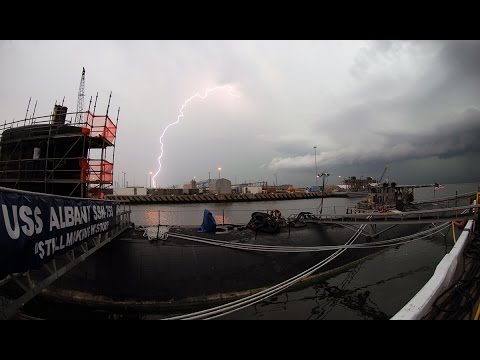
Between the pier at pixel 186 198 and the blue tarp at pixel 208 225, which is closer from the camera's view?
the blue tarp at pixel 208 225

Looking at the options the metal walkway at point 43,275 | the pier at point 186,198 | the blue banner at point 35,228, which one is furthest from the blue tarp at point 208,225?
the pier at point 186,198

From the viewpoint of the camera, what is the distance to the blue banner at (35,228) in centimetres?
395

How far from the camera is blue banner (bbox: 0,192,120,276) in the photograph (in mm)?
3951

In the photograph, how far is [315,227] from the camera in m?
14.4

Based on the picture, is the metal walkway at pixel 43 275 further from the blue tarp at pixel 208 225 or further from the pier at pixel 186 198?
the pier at pixel 186 198

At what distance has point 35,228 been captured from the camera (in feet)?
15.1

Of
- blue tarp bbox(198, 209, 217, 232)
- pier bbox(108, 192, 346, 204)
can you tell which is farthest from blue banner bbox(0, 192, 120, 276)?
pier bbox(108, 192, 346, 204)

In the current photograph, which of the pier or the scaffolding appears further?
the pier

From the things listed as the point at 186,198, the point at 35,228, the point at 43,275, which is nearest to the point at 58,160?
the point at 43,275

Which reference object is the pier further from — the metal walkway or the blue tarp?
the blue tarp

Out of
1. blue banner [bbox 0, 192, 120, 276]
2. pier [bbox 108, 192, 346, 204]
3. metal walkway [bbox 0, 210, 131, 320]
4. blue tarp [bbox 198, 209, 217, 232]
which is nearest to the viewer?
blue banner [bbox 0, 192, 120, 276]
